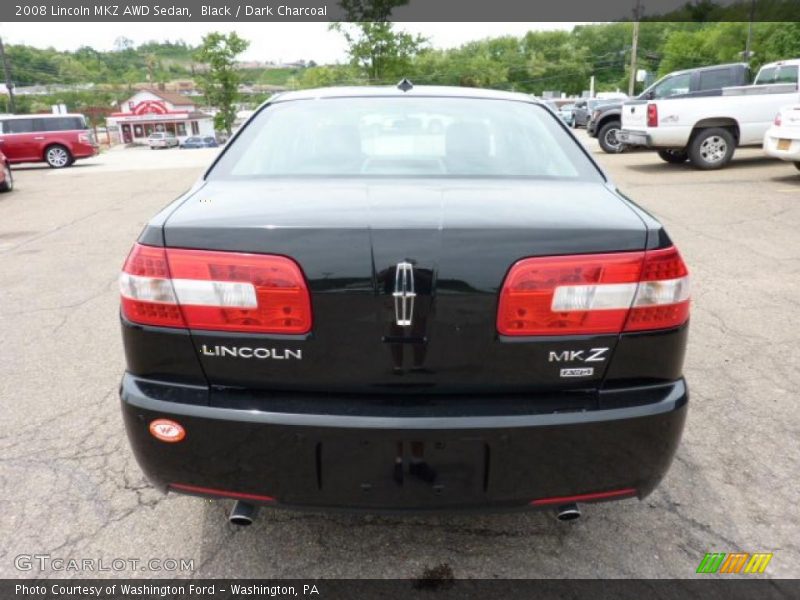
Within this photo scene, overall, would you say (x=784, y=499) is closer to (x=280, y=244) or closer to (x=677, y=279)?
(x=677, y=279)

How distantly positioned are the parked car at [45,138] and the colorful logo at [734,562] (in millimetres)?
23479

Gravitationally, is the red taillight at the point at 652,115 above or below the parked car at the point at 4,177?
above

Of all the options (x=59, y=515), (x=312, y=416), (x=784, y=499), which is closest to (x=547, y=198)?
(x=312, y=416)

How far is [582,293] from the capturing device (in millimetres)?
1638

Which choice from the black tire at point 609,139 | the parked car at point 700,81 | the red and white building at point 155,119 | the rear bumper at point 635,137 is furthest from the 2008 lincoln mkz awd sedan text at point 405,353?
the red and white building at point 155,119

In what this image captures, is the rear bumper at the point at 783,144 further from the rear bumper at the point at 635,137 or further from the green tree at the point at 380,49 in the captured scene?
the green tree at the point at 380,49

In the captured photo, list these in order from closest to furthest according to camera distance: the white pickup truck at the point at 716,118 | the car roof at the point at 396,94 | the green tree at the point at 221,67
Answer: the car roof at the point at 396,94, the white pickup truck at the point at 716,118, the green tree at the point at 221,67

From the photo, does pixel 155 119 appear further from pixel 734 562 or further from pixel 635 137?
pixel 734 562

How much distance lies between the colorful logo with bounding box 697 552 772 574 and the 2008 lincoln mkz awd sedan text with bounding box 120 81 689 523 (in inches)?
21.0

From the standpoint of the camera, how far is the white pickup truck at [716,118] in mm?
11273

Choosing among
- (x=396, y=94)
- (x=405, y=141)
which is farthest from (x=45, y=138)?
(x=405, y=141)

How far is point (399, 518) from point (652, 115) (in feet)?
37.6

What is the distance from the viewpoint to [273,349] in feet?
5.42

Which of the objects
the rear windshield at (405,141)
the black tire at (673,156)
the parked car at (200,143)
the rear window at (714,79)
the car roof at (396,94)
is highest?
the rear window at (714,79)
